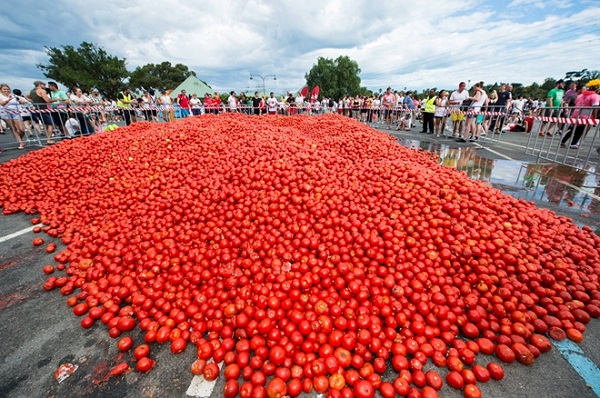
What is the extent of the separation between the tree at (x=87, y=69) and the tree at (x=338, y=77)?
148 ft

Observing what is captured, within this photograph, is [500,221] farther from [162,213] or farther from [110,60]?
[110,60]

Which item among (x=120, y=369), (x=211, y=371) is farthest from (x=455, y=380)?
(x=120, y=369)

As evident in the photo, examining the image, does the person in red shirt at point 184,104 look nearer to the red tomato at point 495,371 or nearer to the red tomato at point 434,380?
the red tomato at point 434,380

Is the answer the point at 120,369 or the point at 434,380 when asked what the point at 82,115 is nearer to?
the point at 120,369

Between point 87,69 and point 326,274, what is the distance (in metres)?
57.5

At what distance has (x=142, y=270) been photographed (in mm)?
3396

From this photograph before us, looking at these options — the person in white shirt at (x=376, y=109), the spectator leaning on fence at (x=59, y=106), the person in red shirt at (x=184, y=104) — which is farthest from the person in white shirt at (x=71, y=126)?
the person in white shirt at (x=376, y=109)

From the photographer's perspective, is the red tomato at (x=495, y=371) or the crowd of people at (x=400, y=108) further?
the crowd of people at (x=400, y=108)

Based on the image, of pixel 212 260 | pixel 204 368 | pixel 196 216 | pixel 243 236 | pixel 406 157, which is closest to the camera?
pixel 204 368

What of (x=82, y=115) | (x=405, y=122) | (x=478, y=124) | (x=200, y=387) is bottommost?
(x=200, y=387)

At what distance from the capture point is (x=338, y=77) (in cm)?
6956

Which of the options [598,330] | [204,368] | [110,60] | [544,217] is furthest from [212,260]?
[110,60]

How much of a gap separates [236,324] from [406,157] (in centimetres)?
576

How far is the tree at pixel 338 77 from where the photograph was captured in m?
68.8
